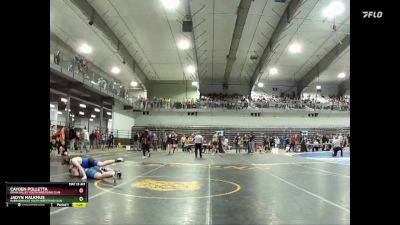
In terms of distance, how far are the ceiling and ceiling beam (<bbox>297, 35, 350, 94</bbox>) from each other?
0.44 m

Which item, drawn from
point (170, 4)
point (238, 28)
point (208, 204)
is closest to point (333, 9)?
point (238, 28)

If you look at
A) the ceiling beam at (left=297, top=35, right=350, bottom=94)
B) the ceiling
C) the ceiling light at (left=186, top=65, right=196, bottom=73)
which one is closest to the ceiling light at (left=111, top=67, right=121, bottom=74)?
the ceiling

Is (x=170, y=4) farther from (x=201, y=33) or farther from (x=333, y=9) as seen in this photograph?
(x=333, y=9)

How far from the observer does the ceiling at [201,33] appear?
2228cm

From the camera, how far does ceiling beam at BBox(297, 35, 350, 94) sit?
2922cm

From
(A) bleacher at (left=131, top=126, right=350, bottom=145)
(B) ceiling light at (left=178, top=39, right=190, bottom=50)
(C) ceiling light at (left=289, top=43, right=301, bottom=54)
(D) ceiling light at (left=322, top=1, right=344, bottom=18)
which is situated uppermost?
(D) ceiling light at (left=322, top=1, right=344, bottom=18)
